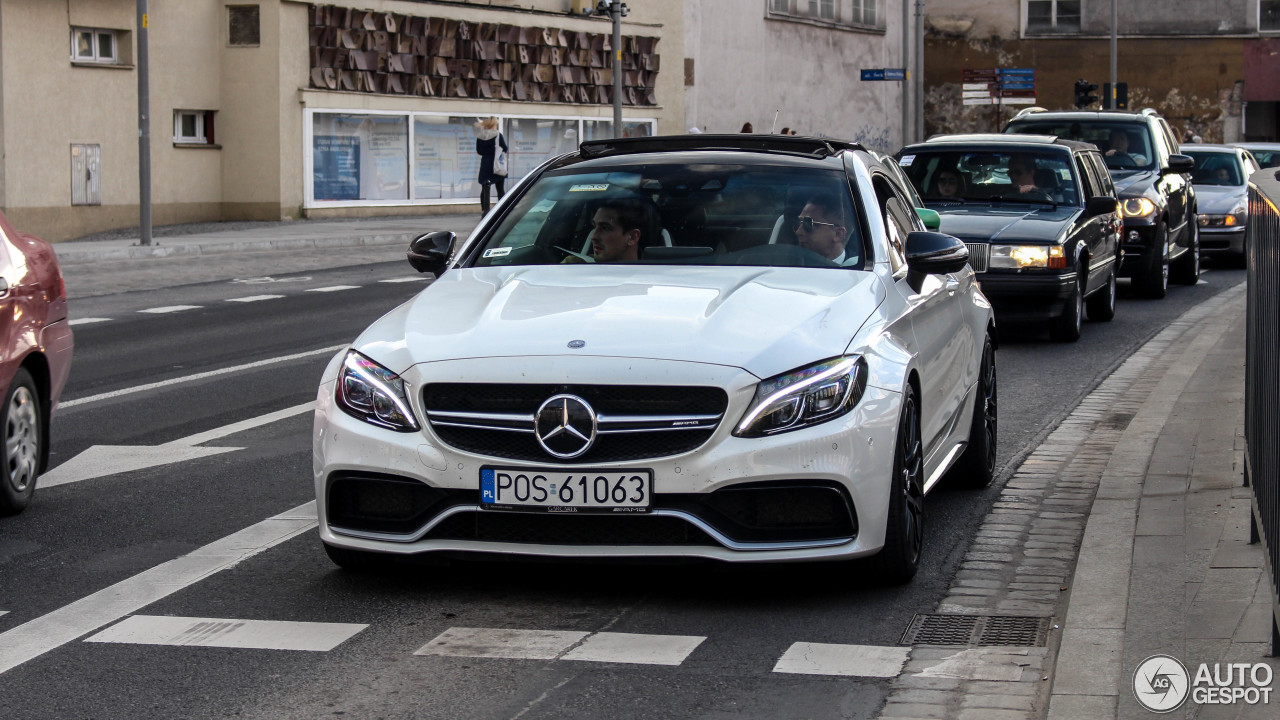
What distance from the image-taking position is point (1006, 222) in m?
14.5

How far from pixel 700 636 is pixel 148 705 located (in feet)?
5.40

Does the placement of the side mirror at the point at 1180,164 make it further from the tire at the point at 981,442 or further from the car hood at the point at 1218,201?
the tire at the point at 981,442

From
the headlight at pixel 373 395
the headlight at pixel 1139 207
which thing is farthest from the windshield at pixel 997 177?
the headlight at pixel 373 395

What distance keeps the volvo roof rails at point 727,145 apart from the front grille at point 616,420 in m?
2.09

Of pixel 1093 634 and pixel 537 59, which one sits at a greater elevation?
pixel 537 59

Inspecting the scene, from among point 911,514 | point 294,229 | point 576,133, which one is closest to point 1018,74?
point 576,133

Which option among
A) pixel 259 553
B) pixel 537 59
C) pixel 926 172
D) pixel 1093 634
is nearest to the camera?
pixel 1093 634

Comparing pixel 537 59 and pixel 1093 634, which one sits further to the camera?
pixel 537 59

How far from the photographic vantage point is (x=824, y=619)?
5.73 metres

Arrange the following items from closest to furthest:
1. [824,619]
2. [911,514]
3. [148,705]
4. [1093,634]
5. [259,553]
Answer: [148,705] → [1093,634] → [824,619] → [911,514] → [259,553]

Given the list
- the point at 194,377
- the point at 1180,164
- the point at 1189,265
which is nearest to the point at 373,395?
the point at 194,377

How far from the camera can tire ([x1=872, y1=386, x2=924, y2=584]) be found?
5.93 metres

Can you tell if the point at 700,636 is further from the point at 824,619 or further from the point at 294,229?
the point at 294,229

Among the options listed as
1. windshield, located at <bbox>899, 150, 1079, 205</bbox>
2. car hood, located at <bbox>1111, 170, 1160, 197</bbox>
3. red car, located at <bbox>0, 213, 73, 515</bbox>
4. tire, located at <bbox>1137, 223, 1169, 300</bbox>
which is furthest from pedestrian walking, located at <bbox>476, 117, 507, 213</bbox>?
red car, located at <bbox>0, 213, 73, 515</bbox>
